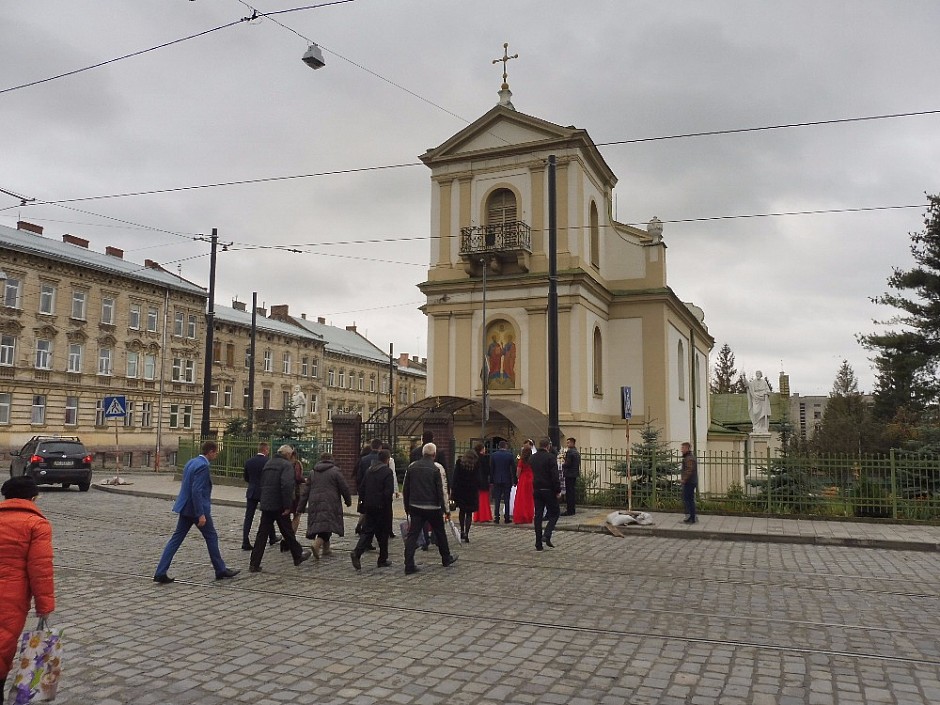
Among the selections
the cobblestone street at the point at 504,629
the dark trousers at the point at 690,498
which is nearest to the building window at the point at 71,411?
the cobblestone street at the point at 504,629

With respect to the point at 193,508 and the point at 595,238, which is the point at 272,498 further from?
the point at 595,238

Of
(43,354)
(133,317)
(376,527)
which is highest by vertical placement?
(133,317)

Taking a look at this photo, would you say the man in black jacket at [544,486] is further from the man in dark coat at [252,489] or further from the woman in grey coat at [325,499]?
the man in dark coat at [252,489]

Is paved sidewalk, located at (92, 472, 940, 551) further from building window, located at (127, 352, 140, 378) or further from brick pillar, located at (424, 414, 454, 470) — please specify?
building window, located at (127, 352, 140, 378)

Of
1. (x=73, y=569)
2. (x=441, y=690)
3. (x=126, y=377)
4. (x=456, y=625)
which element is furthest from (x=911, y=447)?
(x=126, y=377)

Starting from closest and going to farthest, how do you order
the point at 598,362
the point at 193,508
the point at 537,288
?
the point at 193,508 < the point at 537,288 < the point at 598,362

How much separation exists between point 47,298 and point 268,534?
39.8 metres

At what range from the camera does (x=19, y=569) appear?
471 centimetres

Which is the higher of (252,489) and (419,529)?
(252,489)

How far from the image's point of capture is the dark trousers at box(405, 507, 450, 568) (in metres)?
9.99

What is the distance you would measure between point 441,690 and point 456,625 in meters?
1.86

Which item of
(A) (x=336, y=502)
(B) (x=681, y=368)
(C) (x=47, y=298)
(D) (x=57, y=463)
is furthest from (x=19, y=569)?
(C) (x=47, y=298)

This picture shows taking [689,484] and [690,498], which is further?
[689,484]

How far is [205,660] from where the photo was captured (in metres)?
6.12
